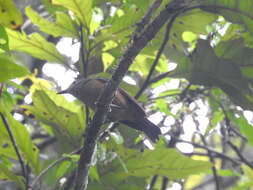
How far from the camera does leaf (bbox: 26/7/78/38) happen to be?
98.7 inches

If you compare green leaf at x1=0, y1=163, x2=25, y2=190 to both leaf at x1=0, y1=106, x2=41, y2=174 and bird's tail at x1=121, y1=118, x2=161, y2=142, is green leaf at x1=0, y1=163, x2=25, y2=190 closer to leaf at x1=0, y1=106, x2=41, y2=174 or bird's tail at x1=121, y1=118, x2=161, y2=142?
leaf at x1=0, y1=106, x2=41, y2=174

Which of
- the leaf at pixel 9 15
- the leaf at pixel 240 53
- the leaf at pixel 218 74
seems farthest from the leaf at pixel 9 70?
the leaf at pixel 240 53

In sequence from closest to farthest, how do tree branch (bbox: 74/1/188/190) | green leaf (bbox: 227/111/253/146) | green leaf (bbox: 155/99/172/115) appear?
tree branch (bbox: 74/1/188/190), green leaf (bbox: 227/111/253/146), green leaf (bbox: 155/99/172/115)

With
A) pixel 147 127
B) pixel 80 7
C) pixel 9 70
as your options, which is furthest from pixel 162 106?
pixel 9 70

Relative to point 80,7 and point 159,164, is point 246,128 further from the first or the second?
point 80,7

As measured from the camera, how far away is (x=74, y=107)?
3330 millimetres

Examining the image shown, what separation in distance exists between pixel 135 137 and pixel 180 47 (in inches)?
35.3

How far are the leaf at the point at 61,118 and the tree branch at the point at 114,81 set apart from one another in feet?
2.64

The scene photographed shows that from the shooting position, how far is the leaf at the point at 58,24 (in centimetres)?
251

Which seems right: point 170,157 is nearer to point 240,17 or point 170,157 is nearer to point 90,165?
point 90,165

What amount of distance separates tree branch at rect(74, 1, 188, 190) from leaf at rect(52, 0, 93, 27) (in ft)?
2.42

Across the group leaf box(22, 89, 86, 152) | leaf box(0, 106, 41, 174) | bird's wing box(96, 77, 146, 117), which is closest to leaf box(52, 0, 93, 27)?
bird's wing box(96, 77, 146, 117)

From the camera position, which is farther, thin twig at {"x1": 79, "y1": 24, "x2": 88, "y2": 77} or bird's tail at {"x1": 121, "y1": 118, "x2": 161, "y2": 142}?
bird's tail at {"x1": 121, "y1": 118, "x2": 161, "y2": 142}

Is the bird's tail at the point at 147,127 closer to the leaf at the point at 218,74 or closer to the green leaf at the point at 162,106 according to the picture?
the green leaf at the point at 162,106
